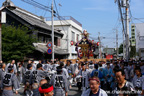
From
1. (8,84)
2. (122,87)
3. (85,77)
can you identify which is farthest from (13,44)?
(122,87)

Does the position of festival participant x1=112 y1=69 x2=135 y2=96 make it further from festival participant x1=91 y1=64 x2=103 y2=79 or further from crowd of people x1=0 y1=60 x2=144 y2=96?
festival participant x1=91 y1=64 x2=103 y2=79

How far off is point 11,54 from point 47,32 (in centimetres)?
986

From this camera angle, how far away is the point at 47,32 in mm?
26516

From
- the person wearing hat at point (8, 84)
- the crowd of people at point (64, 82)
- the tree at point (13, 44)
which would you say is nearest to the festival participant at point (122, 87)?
the crowd of people at point (64, 82)

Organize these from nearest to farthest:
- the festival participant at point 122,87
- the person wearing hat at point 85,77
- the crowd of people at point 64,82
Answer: the crowd of people at point 64,82, the festival participant at point 122,87, the person wearing hat at point 85,77

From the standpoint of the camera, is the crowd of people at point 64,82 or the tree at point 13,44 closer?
the crowd of people at point 64,82

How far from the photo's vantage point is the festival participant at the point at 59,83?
22.7ft

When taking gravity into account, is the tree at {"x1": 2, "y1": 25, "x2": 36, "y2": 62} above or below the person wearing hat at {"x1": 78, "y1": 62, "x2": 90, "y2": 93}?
above

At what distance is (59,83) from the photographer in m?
7.00

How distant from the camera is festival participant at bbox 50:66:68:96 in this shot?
22.7ft

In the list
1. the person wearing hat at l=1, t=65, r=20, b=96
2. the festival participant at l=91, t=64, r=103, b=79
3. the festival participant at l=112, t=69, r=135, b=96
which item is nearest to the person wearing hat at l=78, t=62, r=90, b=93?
the festival participant at l=91, t=64, r=103, b=79

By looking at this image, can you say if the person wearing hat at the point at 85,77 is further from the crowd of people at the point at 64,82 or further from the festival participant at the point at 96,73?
the festival participant at the point at 96,73

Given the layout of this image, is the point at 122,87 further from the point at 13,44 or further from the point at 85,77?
the point at 13,44

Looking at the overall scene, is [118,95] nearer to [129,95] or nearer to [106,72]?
[129,95]
